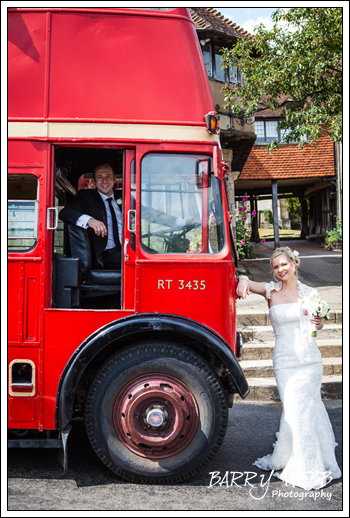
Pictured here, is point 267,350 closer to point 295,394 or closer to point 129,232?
point 295,394

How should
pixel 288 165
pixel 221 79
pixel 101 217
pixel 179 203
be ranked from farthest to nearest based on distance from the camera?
pixel 288 165
pixel 221 79
pixel 101 217
pixel 179 203

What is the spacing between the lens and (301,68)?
344 inches

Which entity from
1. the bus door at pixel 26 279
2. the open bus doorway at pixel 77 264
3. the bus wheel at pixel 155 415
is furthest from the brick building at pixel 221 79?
the bus wheel at pixel 155 415

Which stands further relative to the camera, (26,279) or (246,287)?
(246,287)

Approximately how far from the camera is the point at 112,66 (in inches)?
142

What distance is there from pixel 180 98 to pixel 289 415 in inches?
107

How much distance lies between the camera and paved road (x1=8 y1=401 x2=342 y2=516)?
10.2ft

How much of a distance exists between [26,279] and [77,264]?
0.41 meters

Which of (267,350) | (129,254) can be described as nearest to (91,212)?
(129,254)

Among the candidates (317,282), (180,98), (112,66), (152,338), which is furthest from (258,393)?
(317,282)

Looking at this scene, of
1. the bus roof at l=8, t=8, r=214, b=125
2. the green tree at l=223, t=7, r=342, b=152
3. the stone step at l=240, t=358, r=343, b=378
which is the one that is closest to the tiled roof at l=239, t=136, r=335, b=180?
the green tree at l=223, t=7, r=342, b=152

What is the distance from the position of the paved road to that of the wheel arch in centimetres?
48

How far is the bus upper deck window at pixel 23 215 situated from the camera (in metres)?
3.48

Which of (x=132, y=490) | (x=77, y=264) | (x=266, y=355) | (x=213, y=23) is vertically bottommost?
(x=132, y=490)
